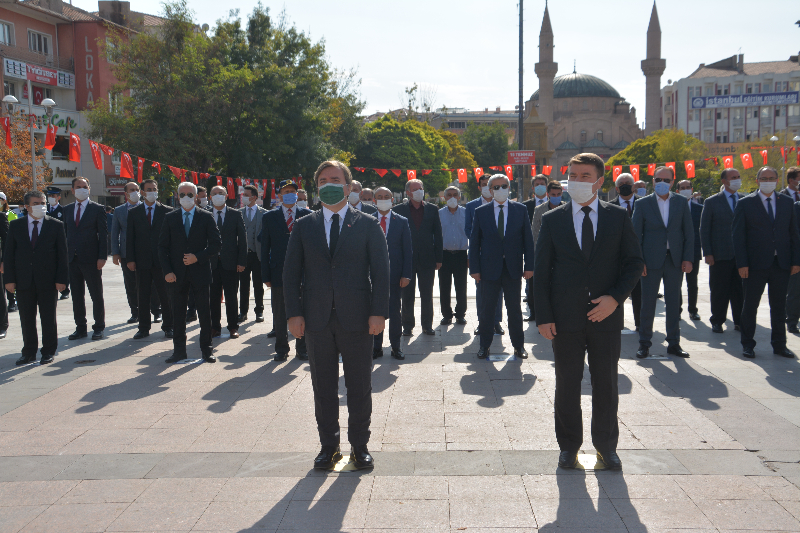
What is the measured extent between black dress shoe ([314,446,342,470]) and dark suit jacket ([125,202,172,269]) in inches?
228

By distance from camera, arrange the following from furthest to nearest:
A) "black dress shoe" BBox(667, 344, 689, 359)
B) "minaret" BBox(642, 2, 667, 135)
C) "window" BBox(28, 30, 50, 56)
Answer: "minaret" BBox(642, 2, 667, 135) < "window" BBox(28, 30, 50, 56) < "black dress shoe" BBox(667, 344, 689, 359)

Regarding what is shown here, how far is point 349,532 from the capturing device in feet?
11.7

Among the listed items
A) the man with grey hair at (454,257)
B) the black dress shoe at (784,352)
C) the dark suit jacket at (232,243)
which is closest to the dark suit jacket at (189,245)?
the dark suit jacket at (232,243)

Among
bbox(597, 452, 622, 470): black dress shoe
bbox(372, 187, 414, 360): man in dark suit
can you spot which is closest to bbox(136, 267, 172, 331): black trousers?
bbox(372, 187, 414, 360): man in dark suit

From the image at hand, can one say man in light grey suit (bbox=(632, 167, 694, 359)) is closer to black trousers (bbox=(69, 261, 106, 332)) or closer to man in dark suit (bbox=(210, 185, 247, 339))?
man in dark suit (bbox=(210, 185, 247, 339))

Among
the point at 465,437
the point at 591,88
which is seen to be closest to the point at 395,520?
the point at 465,437

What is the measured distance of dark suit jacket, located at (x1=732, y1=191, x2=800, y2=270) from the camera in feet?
25.4

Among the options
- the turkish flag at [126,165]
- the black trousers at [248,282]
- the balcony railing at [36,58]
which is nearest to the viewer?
the black trousers at [248,282]

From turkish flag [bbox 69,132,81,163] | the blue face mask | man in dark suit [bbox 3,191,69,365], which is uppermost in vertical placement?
turkish flag [bbox 69,132,81,163]

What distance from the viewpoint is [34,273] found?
823cm

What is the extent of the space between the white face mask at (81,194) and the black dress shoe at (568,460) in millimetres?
8029

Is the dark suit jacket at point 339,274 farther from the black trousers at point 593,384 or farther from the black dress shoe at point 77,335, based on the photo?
the black dress shoe at point 77,335

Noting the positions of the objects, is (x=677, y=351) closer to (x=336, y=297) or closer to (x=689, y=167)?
(x=336, y=297)

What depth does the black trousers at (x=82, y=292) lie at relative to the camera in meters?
9.79
